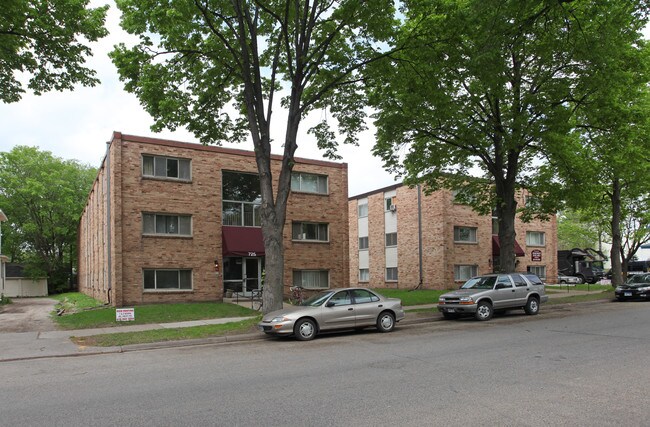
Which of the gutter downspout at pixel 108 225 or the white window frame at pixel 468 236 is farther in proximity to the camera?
the white window frame at pixel 468 236

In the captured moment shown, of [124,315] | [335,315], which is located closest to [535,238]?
[335,315]

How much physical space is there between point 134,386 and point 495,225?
30.5 meters

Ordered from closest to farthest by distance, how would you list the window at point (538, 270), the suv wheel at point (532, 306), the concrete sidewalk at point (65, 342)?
the concrete sidewalk at point (65, 342) → the suv wheel at point (532, 306) → the window at point (538, 270)

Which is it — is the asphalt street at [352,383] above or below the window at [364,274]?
above

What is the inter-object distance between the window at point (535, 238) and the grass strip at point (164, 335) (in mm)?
28747

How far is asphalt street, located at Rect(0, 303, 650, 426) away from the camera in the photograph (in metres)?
5.34

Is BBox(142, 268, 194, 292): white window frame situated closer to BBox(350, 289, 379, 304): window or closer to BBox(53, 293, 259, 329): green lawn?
BBox(53, 293, 259, 329): green lawn

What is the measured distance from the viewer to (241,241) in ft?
71.9

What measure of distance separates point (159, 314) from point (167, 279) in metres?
4.13

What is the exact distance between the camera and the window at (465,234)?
3114cm

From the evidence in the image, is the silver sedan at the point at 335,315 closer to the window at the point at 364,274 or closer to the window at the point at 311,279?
the window at the point at 311,279

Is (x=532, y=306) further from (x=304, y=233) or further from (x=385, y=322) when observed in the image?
(x=304, y=233)

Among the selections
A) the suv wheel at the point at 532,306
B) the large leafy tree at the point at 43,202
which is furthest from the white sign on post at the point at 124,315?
the large leafy tree at the point at 43,202

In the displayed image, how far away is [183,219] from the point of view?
21.2 meters
